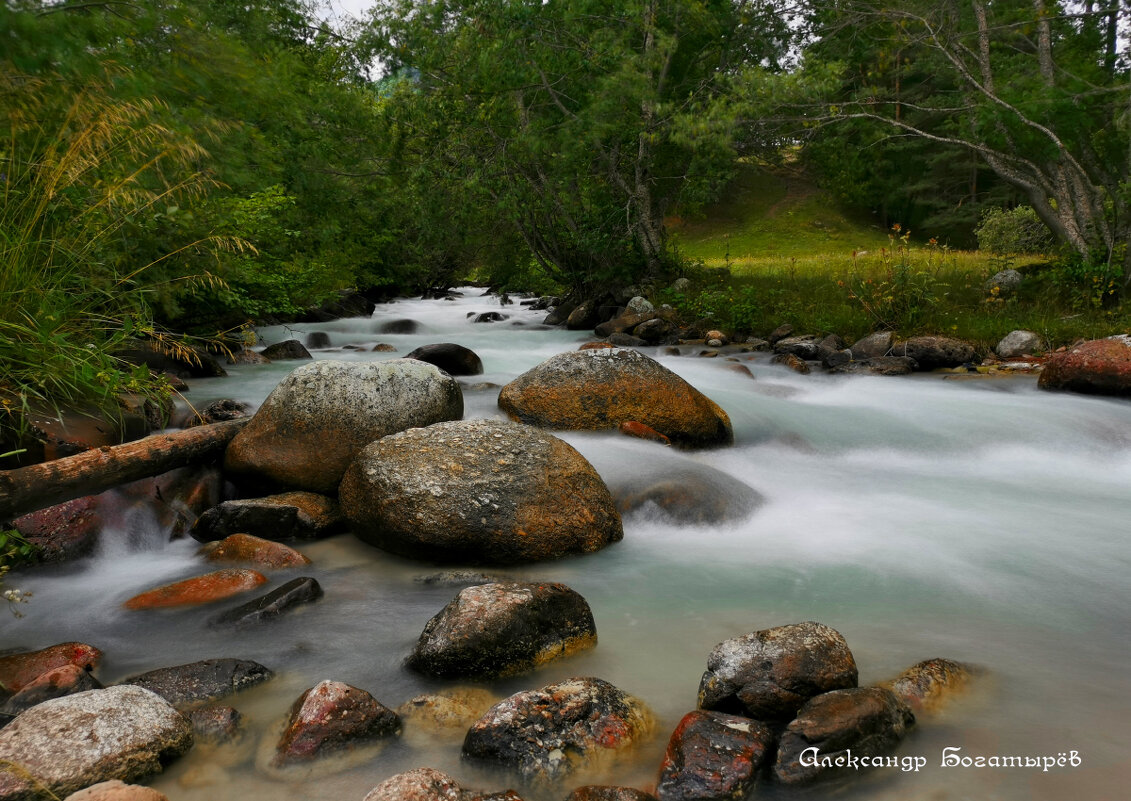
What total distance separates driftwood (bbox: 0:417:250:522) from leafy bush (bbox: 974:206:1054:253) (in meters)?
21.9

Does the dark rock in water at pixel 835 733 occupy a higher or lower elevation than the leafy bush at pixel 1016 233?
lower

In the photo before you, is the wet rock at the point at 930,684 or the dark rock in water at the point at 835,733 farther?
the wet rock at the point at 930,684

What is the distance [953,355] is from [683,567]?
8451mm

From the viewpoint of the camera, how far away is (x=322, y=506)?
546 cm

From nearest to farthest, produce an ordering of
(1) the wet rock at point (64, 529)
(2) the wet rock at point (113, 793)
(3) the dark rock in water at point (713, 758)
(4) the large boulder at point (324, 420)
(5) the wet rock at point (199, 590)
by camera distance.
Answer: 1. (2) the wet rock at point (113, 793)
2. (3) the dark rock in water at point (713, 758)
3. (5) the wet rock at point (199, 590)
4. (1) the wet rock at point (64, 529)
5. (4) the large boulder at point (324, 420)

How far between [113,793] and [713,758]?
1.92 m

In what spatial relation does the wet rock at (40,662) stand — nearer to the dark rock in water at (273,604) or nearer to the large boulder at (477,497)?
the dark rock in water at (273,604)

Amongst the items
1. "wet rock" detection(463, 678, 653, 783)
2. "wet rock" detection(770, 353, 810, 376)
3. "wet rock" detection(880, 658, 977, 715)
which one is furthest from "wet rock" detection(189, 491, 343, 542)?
"wet rock" detection(770, 353, 810, 376)

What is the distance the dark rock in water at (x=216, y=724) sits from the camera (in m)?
2.90

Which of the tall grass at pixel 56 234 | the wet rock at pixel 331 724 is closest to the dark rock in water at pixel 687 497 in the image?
the wet rock at pixel 331 724

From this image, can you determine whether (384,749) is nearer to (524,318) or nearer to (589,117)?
(589,117)

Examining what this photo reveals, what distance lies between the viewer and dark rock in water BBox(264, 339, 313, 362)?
1143 centimetres

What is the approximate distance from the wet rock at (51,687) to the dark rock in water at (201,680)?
186mm

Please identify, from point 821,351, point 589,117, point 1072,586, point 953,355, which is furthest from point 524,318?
point 1072,586
